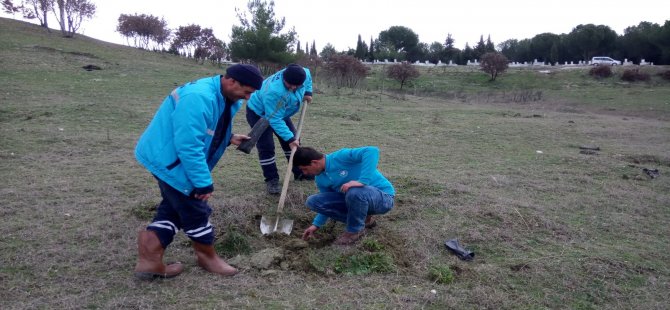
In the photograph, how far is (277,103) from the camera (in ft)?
16.5

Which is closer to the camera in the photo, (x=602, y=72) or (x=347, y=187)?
(x=347, y=187)

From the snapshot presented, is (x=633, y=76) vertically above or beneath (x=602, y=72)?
beneath

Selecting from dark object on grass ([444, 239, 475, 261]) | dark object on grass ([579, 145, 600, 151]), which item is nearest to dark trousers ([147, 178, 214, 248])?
dark object on grass ([444, 239, 475, 261])

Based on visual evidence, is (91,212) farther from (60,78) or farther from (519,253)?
(60,78)

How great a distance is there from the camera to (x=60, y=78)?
47.7 ft

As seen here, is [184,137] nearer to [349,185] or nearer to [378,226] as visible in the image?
[349,185]

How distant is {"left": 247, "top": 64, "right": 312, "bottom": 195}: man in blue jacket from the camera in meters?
4.94

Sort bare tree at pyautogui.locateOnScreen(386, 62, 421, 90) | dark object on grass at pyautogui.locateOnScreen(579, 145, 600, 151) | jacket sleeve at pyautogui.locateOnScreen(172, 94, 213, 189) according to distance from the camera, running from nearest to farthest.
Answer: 1. jacket sleeve at pyautogui.locateOnScreen(172, 94, 213, 189)
2. dark object on grass at pyautogui.locateOnScreen(579, 145, 600, 151)
3. bare tree at pyautogui.locateOnScreen(386, 62, 421, 90)

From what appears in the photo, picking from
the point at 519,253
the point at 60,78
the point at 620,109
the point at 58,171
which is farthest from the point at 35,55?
the point at 620,109

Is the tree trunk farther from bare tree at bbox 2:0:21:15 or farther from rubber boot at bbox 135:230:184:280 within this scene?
rubber boot at bbox 135:230:184:280

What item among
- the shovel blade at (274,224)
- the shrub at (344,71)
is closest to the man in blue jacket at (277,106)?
the shovel blade at (274,224)

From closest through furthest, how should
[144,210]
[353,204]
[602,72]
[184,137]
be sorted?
[184,137] → [353,204] → [144,210] → [602,72]

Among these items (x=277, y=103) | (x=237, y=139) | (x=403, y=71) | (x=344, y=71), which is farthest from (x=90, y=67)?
(x=237, y=139)

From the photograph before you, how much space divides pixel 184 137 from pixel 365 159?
1.49m
